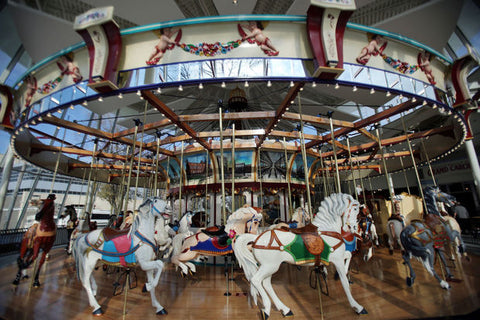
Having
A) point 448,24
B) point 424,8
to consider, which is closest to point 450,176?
point 448,24

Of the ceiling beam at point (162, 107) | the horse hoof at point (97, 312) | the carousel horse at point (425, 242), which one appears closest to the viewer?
the horse hoof at point (97, 312)

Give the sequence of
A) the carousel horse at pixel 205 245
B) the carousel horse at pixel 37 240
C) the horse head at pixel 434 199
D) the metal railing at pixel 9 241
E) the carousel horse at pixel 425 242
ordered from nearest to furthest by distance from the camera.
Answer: the carousel horse at pixel 425 242 < the carousel horse at pixel 37 240 < the carousel horse at pixel 205 245 < the horse head at pixel 434 199 < the metal railing at pixel 9 241

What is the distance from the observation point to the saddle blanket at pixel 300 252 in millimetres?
3141

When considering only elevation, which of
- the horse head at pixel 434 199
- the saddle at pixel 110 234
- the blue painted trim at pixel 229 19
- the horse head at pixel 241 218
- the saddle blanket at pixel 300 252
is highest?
the blue painted trim at pixel 229 19

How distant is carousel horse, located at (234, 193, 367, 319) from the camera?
3020 millimetres

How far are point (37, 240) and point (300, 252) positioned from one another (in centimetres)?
543

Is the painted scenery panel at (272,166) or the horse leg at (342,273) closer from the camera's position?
the horse leg at (342,273)

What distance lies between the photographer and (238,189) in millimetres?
8547

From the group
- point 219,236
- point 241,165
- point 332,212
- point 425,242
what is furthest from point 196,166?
point 425,242

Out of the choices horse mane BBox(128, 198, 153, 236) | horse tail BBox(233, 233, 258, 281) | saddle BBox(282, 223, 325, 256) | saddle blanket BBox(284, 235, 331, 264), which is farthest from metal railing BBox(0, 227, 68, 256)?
saddle BBox(282, 223, 325, 256)

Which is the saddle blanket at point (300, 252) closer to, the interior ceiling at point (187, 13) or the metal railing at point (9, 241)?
the interior ceiling at point (187, 13)

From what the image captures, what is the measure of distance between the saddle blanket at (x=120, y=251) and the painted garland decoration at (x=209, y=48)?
3159 mm

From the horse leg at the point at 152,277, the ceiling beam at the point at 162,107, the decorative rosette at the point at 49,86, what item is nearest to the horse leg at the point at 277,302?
the horse leg at the point at 152,277

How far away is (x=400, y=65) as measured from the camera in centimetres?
352
